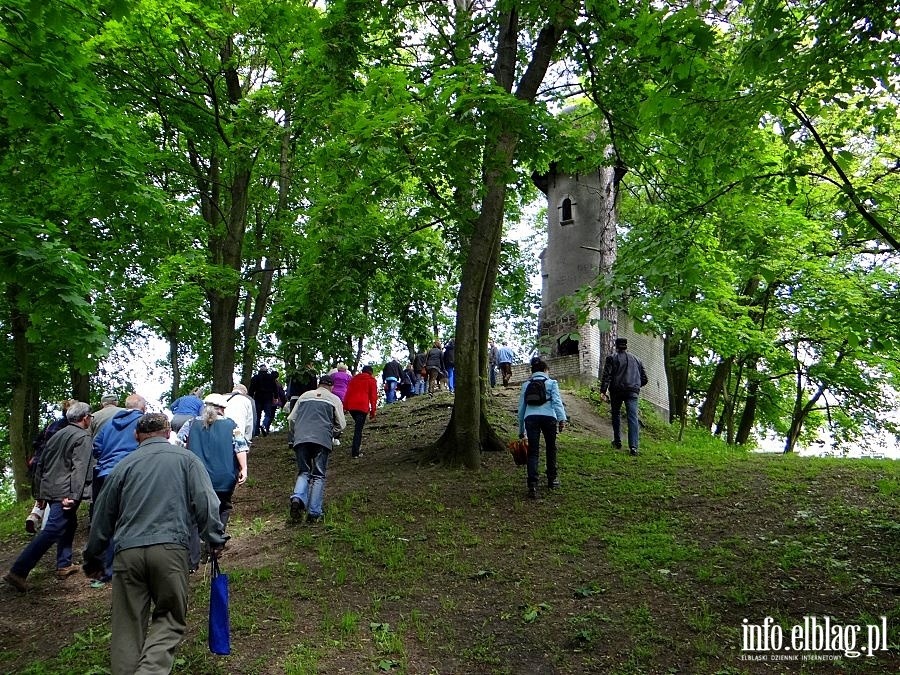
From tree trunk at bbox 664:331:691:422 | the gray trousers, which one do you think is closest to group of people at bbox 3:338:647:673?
the gray trousers

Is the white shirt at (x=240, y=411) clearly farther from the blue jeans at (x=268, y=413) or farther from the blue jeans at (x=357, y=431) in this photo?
the blue jeans at (x=268, y=413)

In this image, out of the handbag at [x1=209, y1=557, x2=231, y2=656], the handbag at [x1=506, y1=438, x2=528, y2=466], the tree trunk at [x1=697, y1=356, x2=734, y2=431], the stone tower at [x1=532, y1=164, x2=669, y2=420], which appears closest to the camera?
the handbag at [x1=209, y1=557, x2=231, y2=656]

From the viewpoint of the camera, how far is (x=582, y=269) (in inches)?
754

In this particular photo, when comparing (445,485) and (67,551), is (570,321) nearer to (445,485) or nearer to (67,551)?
(445,485)

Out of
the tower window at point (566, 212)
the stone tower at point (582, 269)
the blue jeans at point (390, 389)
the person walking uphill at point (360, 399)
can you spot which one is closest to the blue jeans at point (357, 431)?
the person walking uphill at point (360, 399)

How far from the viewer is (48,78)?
630cm

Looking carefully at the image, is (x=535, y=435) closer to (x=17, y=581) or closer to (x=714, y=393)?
(x=17, y=581)

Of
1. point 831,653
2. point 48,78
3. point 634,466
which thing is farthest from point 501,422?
point 48,78

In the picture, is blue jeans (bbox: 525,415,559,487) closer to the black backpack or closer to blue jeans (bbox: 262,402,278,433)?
the black backpack

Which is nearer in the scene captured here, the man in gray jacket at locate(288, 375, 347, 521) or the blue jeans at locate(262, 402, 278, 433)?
the man in gray jacket at locate(288, 375, 347, 521)

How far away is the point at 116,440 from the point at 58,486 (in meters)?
0.76

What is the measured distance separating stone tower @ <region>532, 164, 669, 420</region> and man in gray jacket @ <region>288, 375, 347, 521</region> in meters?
10.3

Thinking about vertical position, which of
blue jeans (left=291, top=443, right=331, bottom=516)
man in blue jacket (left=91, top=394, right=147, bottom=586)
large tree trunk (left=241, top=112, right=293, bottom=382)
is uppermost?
large tree trunk (left=241, top=112, right=293, bottom=382)

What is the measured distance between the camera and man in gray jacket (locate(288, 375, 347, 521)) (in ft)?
27.5
